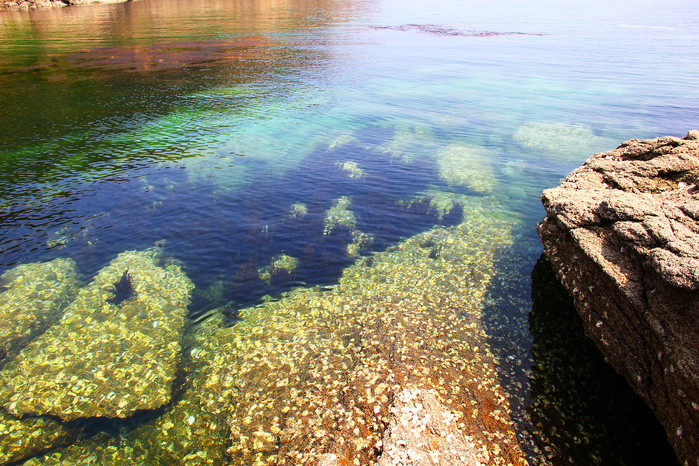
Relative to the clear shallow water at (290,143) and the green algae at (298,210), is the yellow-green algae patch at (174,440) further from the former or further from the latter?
the green algae at (298,210)

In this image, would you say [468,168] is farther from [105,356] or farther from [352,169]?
[105,356]

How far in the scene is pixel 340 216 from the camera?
16875 mm

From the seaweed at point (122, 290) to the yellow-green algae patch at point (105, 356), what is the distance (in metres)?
0.06

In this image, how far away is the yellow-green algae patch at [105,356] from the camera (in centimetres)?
900

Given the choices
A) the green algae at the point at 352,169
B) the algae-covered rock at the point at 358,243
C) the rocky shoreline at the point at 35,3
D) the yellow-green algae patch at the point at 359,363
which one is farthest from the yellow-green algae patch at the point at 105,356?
the rocky shoreline at the point at 35,3

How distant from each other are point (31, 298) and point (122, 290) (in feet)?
8.51

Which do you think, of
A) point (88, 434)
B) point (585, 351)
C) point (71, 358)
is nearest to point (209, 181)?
point (71, 358)

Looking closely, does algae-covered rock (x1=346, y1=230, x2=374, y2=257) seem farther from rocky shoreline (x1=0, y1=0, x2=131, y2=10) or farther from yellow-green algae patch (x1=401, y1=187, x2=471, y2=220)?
rocky shoreline (x1=0, y1=0, x2=131, y2=10)

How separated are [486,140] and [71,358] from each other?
24927 millimetres

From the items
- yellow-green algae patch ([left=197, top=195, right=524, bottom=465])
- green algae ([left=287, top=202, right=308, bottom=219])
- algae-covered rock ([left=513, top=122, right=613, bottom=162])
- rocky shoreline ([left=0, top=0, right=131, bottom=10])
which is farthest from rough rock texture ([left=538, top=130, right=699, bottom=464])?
rocky shoreline ([left=0, top=0, right=131, bottom=10])

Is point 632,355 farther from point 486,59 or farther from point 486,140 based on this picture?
point 486,59

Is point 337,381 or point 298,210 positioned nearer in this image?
point 337,381

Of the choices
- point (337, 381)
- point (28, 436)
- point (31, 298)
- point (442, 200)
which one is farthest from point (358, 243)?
point (31, 298)

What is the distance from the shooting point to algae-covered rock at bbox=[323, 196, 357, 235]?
16203 mm
